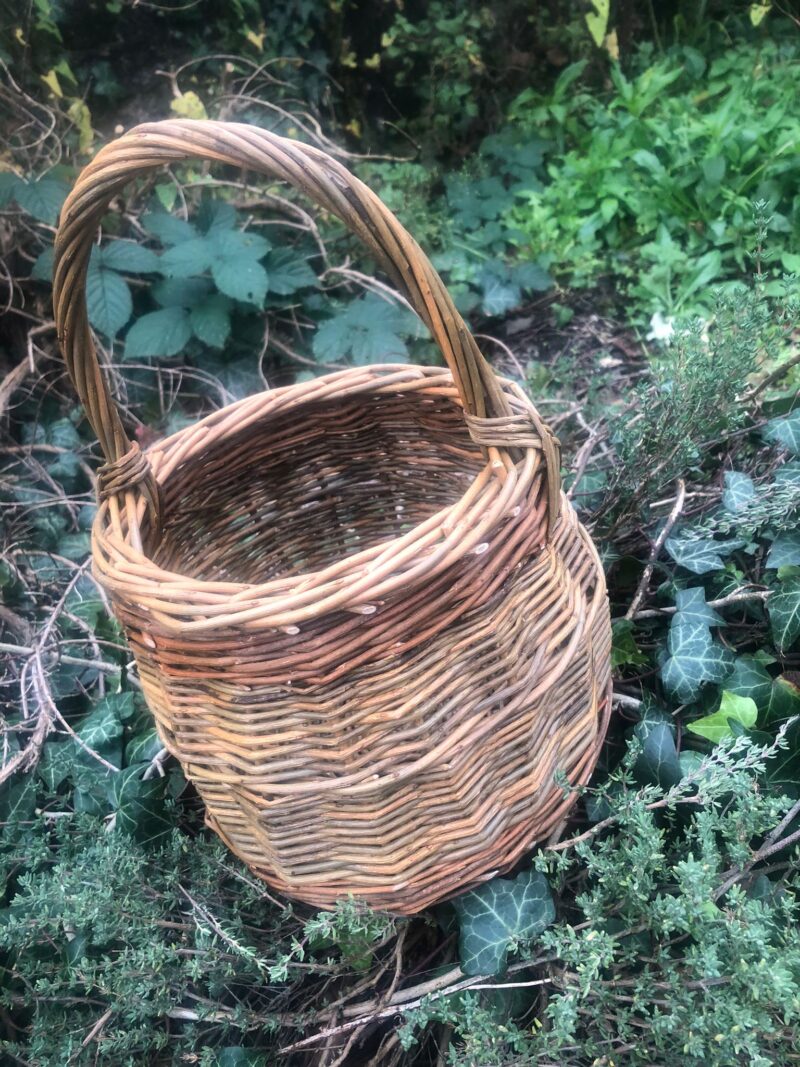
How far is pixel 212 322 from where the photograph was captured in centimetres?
174

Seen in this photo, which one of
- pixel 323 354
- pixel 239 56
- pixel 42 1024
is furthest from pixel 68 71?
pixel 42 1024

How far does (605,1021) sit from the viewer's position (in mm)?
723

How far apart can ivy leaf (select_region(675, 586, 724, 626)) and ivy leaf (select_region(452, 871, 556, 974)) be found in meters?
0.39

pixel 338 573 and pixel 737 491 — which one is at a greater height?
pixel 338 573

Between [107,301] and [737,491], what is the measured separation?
51.7 inches

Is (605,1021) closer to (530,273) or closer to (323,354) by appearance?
(323,354)

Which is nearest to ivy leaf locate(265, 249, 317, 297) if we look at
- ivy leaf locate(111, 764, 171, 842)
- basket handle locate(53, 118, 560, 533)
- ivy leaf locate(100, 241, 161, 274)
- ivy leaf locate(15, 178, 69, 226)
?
ivy leaf locate(100, 241, 161, 274)

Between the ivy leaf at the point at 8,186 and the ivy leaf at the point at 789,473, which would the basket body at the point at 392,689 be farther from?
the ivy leaf at the point at 8,186

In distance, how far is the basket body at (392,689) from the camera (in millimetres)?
632

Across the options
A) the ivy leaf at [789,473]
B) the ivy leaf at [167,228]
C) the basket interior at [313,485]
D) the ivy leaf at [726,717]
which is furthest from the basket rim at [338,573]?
the ivy leaf at [167,228]

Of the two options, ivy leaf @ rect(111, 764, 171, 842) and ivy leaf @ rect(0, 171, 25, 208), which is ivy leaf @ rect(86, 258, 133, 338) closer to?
ivy leaf @ rect(0, 171, 25, 208)

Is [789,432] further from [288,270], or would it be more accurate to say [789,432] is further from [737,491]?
[288,270]

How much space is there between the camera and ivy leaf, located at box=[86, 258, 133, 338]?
1634 millimetres

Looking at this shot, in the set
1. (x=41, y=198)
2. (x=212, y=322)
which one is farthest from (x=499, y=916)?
(x=41, y=198)
